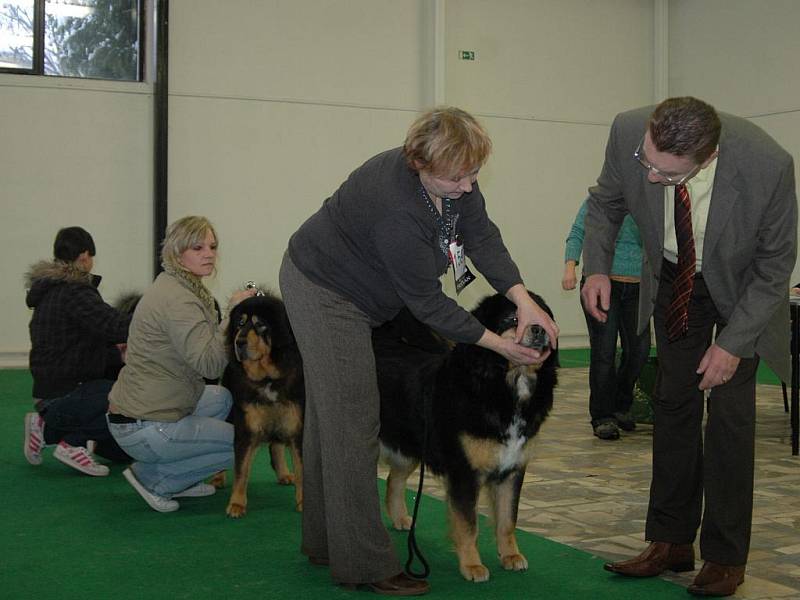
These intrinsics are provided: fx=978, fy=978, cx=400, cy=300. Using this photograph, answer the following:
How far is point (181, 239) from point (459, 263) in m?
1.49

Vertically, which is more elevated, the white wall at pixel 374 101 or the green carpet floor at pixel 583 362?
the white wall at pixel 374 101

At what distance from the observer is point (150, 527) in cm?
376

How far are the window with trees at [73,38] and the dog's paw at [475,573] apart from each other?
799 centimetres

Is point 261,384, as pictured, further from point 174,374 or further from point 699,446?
point 699,446

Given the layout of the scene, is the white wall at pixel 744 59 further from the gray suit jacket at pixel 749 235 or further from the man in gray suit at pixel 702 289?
the gray suit jacket at pixel 749 235

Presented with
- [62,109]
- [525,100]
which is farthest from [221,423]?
[525,100]

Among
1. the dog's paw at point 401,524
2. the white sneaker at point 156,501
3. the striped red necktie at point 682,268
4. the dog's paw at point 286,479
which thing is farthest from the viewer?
the dog's paw at point 286,479

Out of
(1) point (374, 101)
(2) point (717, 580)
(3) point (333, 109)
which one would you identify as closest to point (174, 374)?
(2) point (717, 580)

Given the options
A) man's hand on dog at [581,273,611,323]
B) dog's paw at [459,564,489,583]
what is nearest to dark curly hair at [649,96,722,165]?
man's hand on dog at [581,273,611,323]

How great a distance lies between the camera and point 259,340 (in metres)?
3.91

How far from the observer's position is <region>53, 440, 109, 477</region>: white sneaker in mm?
4621

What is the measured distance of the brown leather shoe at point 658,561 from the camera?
9.92 feet

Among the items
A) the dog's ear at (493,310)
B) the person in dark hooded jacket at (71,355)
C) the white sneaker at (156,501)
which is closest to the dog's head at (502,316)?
the dog's ear at (493,310)

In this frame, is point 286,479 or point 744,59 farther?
point 744,59
